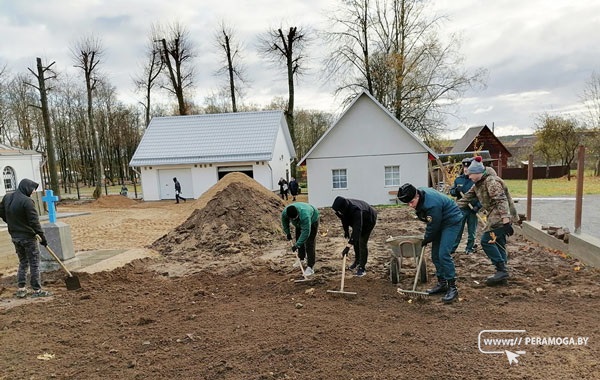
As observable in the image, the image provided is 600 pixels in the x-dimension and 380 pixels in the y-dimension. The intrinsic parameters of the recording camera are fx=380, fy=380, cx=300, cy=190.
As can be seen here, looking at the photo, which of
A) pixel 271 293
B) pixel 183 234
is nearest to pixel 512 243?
pixel 271 293

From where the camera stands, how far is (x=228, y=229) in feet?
32.9

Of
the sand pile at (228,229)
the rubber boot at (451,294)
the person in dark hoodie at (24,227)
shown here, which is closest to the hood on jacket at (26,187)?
the person in dark hoodie at (24,227)

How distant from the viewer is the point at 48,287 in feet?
20.6

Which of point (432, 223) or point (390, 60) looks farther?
point (390, 60)

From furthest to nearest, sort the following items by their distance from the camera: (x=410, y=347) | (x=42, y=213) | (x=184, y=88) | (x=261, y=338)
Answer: (x=184, y=88), (x=42, y=213), (x=261, y=338), (x=410, y=347)

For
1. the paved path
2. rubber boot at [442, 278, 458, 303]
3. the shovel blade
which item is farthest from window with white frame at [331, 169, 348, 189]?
rubber boot at [442, 278, 458, 303]

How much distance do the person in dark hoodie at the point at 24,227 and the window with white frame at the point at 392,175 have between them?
1539 centimetres

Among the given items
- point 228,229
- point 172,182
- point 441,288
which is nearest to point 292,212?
point 441,288

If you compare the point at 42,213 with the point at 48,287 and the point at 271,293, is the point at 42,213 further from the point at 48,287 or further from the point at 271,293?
the point at 271,293

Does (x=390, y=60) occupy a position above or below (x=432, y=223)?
above

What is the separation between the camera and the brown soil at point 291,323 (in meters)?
3.26

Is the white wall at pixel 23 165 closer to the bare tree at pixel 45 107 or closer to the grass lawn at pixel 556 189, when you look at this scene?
the bare tree at pixel 45 107

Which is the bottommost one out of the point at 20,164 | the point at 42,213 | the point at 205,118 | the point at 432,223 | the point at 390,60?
the point at 42,213

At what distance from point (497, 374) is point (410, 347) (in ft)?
2.38
